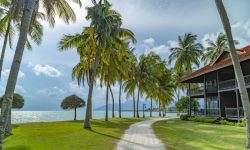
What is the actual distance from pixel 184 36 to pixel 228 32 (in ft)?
132

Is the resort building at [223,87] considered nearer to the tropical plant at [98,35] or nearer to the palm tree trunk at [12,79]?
the tropical plant at [98,35]

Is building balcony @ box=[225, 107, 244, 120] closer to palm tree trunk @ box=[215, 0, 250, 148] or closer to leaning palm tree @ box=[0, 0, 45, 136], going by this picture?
palm tree trunk @ box=[215, 0, 250, 148]

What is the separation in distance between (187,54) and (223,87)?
71.8ft

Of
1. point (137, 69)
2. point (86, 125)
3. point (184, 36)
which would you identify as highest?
point (184, 36)

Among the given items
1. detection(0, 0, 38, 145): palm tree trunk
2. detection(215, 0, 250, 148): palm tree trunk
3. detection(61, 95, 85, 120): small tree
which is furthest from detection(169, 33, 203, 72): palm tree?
detection(0, 0, 38, 145): palm tree trunk

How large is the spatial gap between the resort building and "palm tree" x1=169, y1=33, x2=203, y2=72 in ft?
40.0

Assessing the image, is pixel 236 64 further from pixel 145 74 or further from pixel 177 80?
pixel 177 80

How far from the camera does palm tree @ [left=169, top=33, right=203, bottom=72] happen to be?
47844 millimetres

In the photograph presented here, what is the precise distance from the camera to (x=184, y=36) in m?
50.1

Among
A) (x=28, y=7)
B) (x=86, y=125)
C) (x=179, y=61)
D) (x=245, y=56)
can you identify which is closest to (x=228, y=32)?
(x=28, y=7)

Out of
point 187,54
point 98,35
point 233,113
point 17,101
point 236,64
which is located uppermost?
point 187,54

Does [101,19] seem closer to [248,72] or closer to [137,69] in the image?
[248,72]

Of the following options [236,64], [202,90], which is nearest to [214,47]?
[202,90]

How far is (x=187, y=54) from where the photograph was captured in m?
48.0
